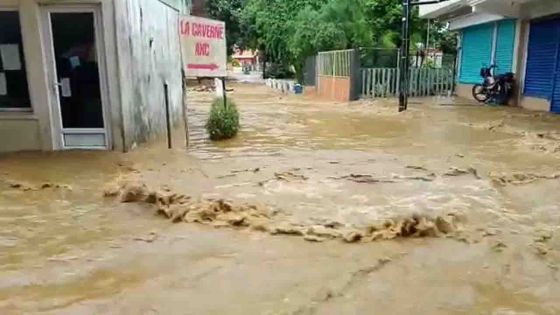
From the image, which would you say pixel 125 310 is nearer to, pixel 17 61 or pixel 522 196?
pixel 522 196

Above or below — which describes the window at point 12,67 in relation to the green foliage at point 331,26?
below

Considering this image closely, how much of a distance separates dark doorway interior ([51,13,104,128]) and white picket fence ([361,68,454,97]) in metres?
12.0

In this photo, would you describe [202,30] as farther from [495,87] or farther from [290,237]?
[495,87]

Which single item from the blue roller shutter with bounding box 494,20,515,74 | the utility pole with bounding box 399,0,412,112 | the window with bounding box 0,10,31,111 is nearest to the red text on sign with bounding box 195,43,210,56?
the window with bounding box 0,10,31,111

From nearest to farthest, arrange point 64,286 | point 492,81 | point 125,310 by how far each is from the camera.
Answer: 1. point 125,310
2. point 64,286
3. point 492,81

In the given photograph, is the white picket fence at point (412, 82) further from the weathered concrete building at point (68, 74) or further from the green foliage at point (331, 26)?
the weathered concrete building at point (68, 74)

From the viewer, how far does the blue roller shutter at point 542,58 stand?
13.3 m

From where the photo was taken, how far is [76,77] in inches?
309

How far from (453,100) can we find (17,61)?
13761mm

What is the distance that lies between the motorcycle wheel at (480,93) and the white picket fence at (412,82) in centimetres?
272

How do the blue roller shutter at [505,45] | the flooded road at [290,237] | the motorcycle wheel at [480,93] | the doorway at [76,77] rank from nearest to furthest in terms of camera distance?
the flooded road at [290,237] < the doorway at [76,77] < the blue roller shutter at [505,45] < the motorcycle wheel at [480,93]

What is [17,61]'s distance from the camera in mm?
7773

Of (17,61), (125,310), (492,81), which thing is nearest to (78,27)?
(17,61)

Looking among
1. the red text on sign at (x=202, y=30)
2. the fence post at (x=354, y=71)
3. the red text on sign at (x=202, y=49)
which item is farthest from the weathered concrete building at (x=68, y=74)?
the fence post at (x=354, y=71)
